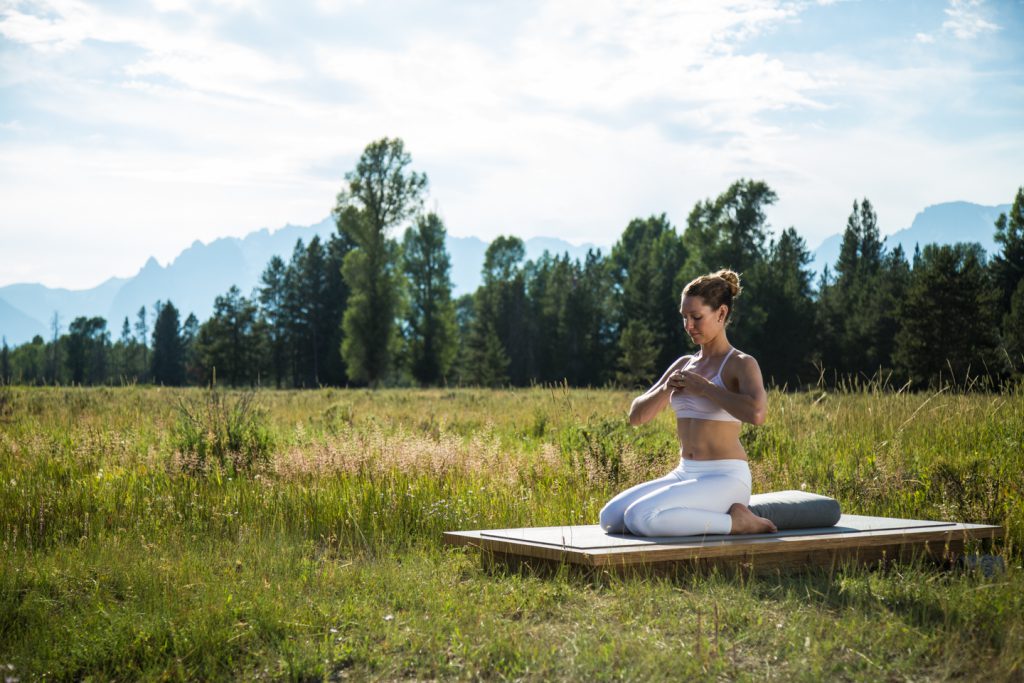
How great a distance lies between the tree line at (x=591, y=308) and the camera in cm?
3975

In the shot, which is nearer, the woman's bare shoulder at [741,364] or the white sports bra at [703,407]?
the woman's bare shoulder at [741,364]

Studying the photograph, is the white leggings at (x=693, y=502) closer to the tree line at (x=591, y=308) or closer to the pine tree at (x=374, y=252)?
the tree line at (x=591, y=308)

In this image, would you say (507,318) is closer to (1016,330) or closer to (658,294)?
(658,294)

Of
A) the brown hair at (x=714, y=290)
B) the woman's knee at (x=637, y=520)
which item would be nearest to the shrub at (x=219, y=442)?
the woman's knee at (x=637, y=520)

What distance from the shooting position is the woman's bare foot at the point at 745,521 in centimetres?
539

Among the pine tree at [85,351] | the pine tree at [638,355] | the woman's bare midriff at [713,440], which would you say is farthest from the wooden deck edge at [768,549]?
the pine tree at [85,351]

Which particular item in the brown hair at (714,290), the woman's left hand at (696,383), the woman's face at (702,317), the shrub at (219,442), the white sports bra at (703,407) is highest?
the brown hair at (714,290)

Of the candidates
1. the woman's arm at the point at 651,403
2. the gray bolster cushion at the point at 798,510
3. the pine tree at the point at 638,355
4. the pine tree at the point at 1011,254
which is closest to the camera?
the woman's arm at the point at 651,403

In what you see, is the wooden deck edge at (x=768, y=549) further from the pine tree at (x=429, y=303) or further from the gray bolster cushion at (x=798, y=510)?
the pine tree at (x=429, y=303)

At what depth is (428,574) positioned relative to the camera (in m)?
5.43

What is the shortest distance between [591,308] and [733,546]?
5870cm

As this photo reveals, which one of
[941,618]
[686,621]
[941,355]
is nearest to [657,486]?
[686,621]

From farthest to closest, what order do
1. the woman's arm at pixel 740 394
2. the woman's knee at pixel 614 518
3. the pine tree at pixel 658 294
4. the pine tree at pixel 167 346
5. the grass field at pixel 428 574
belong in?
the pine tree at pixel 167 346 < the pine tree at pixel 658 294 < the woman's knee at pixel 614 518 < the woman's arm at pixel 740 394 < the grass field at pixel 428 574

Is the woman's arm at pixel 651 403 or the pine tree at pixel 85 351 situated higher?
the pine tree at pixel 85 351
